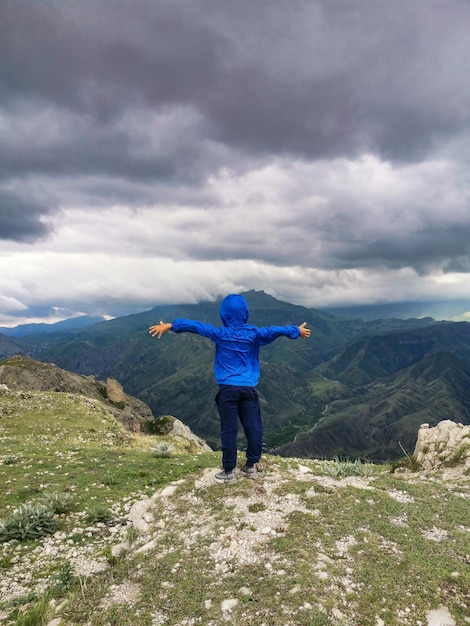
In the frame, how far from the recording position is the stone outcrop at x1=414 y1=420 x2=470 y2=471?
1349 cm

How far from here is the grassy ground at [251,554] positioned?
540cm

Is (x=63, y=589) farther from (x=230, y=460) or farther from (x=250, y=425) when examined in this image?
(x=250, y=425)

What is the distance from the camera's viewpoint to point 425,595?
216 inches

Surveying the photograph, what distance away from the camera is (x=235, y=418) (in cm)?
1003

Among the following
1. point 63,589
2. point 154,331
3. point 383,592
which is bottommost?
point 63,589

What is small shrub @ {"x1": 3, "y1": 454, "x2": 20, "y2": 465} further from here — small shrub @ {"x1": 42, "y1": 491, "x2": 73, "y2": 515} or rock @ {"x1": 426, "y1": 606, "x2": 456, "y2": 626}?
rock @ {"x1": 426, "y1": 606, "x2": 456, "y2": 626}

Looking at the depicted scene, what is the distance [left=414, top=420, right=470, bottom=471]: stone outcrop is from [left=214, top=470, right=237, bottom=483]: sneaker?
8700mm

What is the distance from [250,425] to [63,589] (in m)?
5.34

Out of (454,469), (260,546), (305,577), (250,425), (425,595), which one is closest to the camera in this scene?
(425,595)

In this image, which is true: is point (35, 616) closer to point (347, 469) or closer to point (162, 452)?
point (347, 469)

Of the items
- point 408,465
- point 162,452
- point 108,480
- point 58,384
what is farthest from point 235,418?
point 58,384

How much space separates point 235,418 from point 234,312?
9.84 feet

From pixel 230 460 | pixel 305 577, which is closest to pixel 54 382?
pixel 230 460

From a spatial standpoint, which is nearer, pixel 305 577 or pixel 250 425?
pixel 305 577
